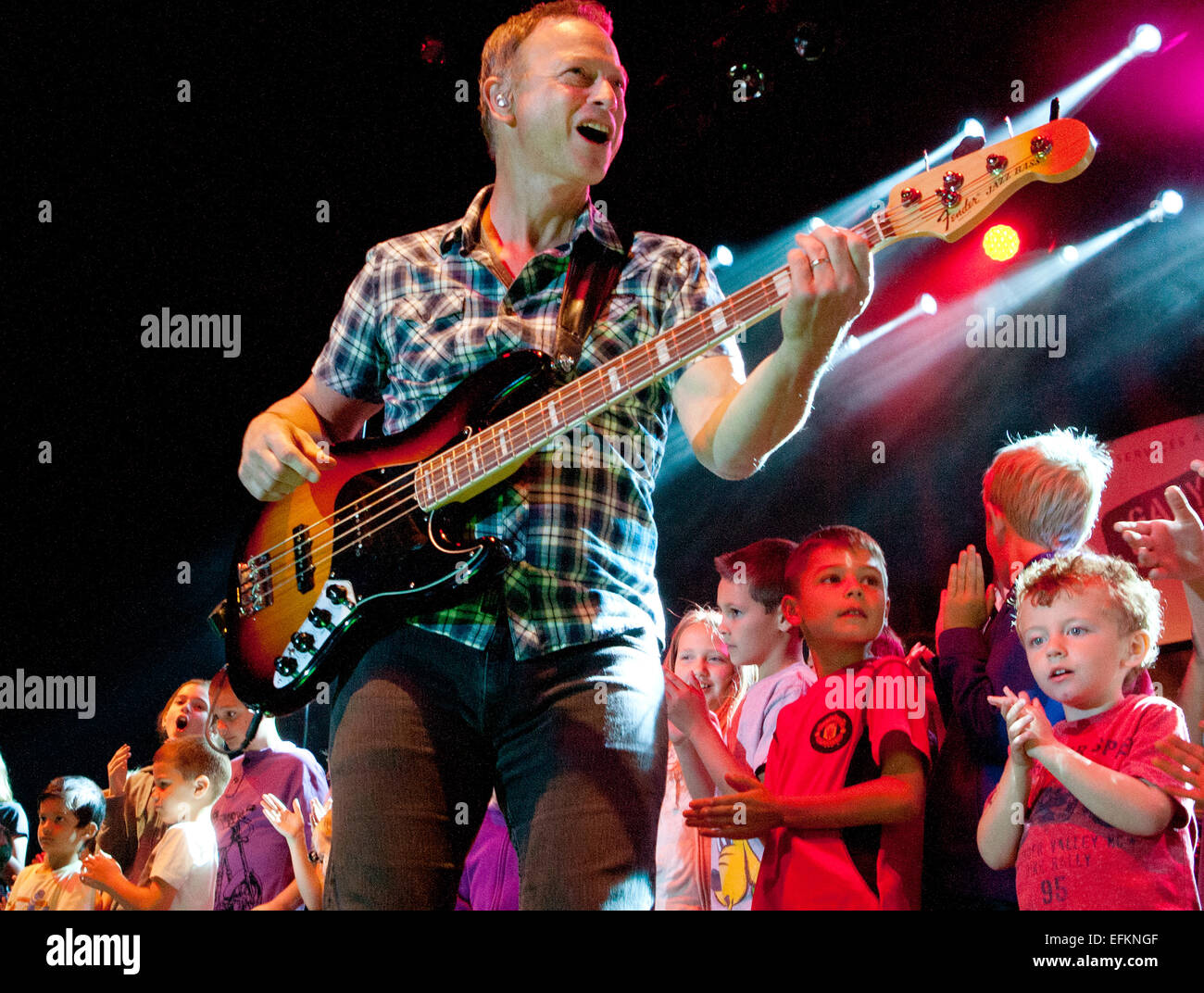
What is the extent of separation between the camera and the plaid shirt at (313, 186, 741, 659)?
5.69 ft

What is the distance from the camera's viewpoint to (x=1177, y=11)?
423 centimetres

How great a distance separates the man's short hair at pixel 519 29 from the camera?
2172 mm

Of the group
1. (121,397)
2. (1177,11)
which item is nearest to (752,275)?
(1177,11)

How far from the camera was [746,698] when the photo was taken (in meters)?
3.50

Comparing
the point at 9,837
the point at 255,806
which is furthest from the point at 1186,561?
the point at 9,837

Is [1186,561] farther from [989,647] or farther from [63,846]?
[63,846]

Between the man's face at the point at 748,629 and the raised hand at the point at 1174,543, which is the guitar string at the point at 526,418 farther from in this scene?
the man's face at the point at 748,629

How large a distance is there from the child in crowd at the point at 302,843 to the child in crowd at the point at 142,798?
2.11ft

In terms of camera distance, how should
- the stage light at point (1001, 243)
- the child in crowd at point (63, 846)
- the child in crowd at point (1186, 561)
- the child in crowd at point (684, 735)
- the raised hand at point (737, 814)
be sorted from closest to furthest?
the raised hand at point (737, 814), the child in crowd at point (1186, 561), the child in crowd at point (684, 735), the child in crowd at point (63, 846), the stage light at point (1001, 243)

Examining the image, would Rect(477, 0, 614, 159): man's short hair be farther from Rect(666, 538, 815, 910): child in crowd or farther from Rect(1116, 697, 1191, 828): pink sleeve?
Rect(1116, 697, 1191, 828): pink sleeve

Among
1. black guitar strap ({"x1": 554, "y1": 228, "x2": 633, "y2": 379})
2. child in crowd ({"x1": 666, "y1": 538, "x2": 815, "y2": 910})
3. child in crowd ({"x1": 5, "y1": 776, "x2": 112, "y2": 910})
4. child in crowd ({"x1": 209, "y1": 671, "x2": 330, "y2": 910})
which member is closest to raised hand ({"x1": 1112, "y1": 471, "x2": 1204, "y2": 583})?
child in crowd ({"x1": 666, "y1": 538, "x2": 815, "y2": 910})

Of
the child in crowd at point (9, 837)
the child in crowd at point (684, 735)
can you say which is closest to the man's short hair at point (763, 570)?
the child in crowd at point (684, 735)

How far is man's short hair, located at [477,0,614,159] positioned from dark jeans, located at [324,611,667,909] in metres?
1.21
